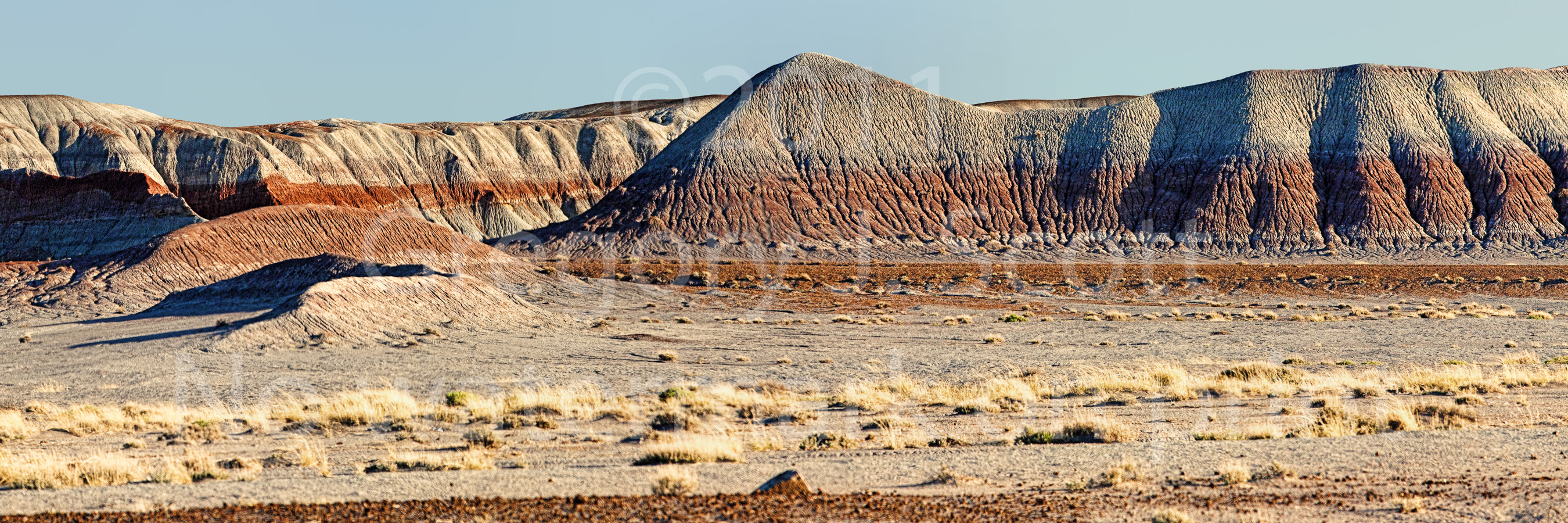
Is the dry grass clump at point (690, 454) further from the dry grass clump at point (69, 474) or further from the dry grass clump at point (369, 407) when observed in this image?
the dry grass clump at point (369, 407)

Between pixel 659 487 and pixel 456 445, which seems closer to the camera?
pixel 659 487

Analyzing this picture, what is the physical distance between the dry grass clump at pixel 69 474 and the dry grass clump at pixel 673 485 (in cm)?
549

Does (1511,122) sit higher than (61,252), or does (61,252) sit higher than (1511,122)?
(1511,122)

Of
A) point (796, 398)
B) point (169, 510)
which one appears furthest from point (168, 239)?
point (169, 510)

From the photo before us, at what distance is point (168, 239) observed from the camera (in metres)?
45.7

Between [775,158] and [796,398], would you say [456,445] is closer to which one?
[796,398]

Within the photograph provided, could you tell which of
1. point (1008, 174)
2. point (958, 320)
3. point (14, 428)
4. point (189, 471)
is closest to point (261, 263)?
point (958, 320)

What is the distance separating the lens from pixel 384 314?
31109 mm

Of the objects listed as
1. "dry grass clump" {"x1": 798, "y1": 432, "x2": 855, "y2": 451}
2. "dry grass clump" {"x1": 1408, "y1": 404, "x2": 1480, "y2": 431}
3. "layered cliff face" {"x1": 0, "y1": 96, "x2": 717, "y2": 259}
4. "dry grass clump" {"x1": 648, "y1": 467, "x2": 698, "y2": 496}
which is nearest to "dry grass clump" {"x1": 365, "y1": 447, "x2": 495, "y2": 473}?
"dry grass clump" {"x1": 648, "y1": 467, "x2": 698, "y2": 496}

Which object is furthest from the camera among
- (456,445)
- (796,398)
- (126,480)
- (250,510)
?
(796,398)

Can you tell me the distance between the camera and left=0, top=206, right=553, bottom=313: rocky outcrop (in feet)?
131

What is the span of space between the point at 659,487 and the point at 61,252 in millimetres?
71257

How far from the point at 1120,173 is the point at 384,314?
67.8 m

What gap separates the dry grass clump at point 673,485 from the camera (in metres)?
11.4
